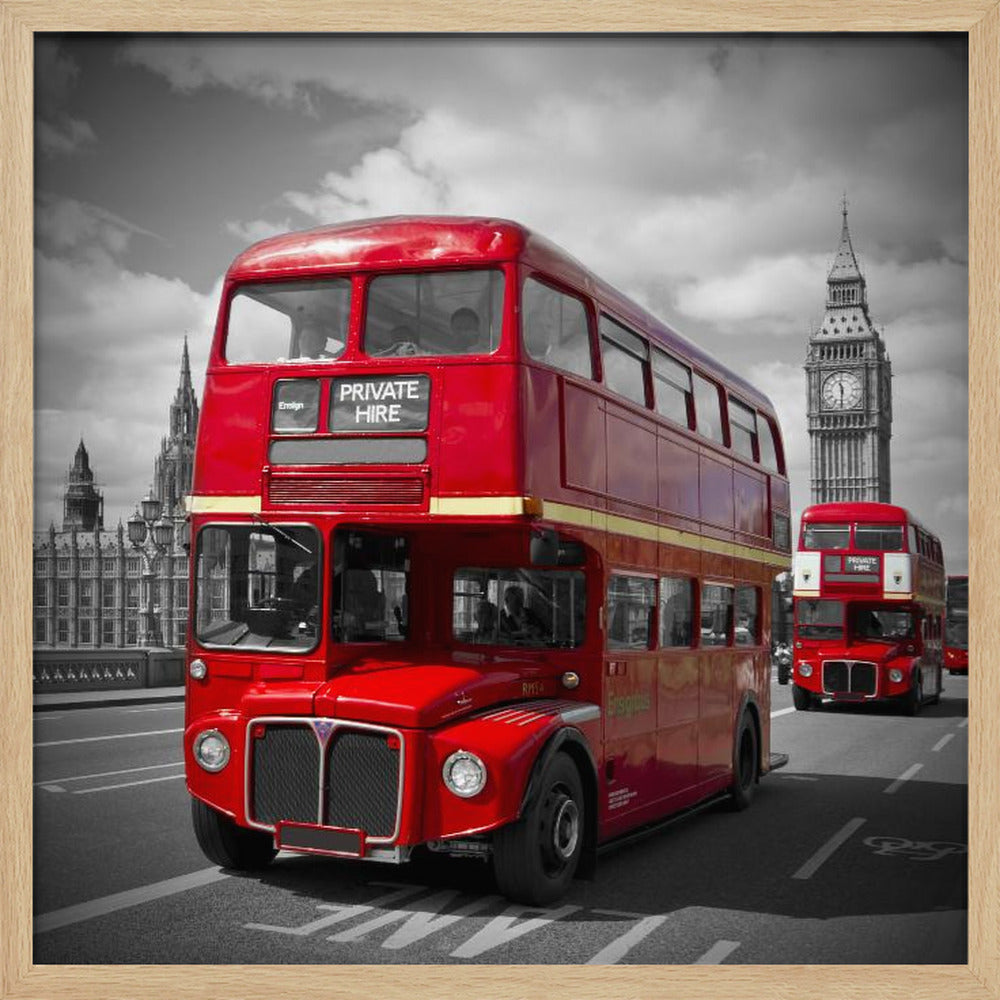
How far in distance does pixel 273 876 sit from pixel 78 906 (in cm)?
130

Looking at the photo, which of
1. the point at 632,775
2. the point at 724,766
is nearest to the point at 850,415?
the point at 724,766

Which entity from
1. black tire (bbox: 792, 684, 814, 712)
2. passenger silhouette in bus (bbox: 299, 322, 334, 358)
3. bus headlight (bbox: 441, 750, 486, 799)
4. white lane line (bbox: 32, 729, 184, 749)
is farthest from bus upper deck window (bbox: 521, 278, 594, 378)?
black tire (bbox: 792, 684, 814, 712)

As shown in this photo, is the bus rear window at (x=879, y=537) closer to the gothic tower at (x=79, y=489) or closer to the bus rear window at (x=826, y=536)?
the bus rear window at (x=826, y=536)

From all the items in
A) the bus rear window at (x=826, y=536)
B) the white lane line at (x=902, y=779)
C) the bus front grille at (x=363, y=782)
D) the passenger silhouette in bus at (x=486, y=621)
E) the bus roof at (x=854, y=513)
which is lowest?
the white lane line at (x=902, y=779)

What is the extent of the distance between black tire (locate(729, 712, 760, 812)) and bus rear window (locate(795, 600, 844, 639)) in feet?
40.0

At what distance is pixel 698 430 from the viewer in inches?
425

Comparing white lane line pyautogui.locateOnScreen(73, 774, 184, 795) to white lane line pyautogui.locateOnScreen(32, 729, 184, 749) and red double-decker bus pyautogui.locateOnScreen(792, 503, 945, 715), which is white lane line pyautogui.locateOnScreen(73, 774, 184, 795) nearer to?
white lane line pyautogui.locateOnScreen(32, 729, 184, 749)

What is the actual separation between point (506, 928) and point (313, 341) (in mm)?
3555

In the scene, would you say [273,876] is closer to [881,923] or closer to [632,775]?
[632,775]

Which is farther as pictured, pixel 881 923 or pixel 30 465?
pixel 881 923

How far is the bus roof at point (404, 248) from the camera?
7.71m

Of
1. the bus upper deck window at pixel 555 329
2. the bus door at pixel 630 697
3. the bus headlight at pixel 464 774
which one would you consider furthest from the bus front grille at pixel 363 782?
the bus upper deck window at pixel 555 329

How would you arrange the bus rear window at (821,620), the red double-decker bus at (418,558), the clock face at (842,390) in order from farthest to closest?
the bus rear window at (821,620) → the clock face at (842,390) → the red double-decker bus at (418,558)

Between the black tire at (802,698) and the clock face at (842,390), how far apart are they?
439 inches
